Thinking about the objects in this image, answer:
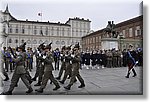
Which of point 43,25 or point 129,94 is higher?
point 43,25

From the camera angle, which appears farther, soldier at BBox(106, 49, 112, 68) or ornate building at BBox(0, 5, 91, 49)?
soldier at BBox(106, 49, 112, 68)

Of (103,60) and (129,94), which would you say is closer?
(129,94)

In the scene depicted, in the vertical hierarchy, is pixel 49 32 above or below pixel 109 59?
above

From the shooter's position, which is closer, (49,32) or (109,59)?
(49,32)

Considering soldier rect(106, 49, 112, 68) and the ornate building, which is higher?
the ornate building

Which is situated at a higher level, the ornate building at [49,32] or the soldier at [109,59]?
the ornate building at [49,32]

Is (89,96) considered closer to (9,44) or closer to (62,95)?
(62,95)

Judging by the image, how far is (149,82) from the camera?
4.29 meters

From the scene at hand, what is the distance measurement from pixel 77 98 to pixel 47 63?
Result: 1.12 meters

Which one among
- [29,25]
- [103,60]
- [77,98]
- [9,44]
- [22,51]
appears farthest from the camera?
[103,60]

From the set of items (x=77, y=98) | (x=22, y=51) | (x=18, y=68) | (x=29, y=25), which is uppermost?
(x=29, y=25)

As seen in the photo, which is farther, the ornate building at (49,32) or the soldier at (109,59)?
the soldier at (109,59)

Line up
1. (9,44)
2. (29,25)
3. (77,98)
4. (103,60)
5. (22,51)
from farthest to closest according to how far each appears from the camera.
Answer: (103,60)
(29,25)
(9,44)
(22,51)
(77,98)

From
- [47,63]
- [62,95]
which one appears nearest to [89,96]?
[62,95]
